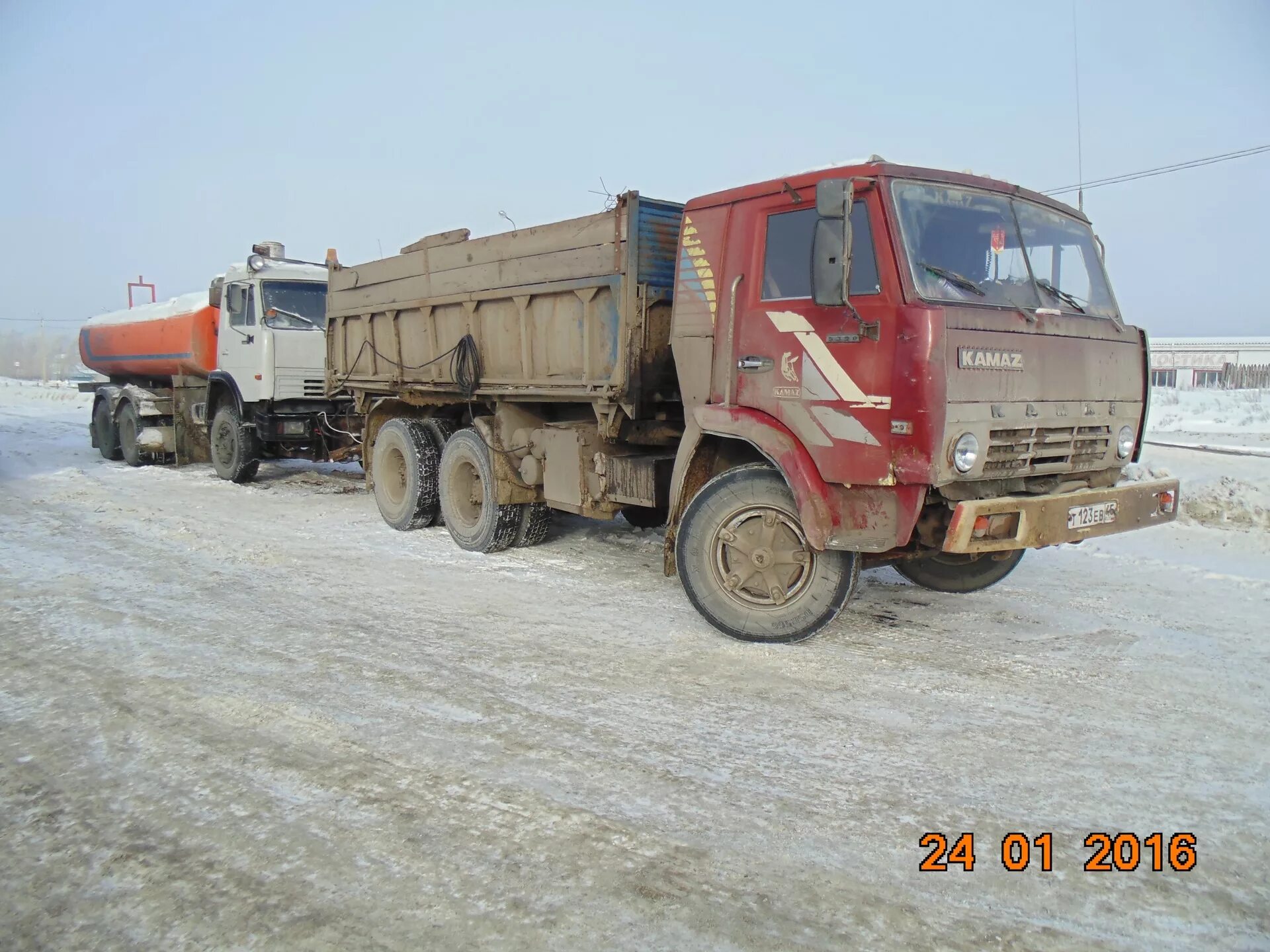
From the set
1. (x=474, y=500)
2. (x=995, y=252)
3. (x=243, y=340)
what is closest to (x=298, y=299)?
(x=243, y=340)

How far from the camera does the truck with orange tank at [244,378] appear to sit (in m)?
11.9

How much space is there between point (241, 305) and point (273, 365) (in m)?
1.20

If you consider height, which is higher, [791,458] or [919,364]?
[919,364]

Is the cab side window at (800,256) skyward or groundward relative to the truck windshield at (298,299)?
groundward

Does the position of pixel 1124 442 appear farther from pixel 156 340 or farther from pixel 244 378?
pixel 156 340

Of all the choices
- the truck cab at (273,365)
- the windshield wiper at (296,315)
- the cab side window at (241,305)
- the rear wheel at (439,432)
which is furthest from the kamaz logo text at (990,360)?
the cab side window at (241,305)

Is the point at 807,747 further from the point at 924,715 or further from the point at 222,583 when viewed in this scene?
the point at 222,583

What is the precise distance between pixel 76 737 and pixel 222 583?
9.22 ft

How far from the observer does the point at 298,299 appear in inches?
479

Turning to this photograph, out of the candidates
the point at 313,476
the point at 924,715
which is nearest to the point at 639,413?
the point at 924,715

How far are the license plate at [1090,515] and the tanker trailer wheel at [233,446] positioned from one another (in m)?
10.6

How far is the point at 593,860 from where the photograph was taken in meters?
2.98

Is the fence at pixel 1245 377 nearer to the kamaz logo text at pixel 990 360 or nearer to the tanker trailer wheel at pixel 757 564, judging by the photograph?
the kamaz logo text at pixel 990 360

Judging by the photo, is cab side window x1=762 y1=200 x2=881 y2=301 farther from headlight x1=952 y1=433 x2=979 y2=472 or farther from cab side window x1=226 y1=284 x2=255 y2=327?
cab side window x1=226 y1=284 x2=255 y2=327
